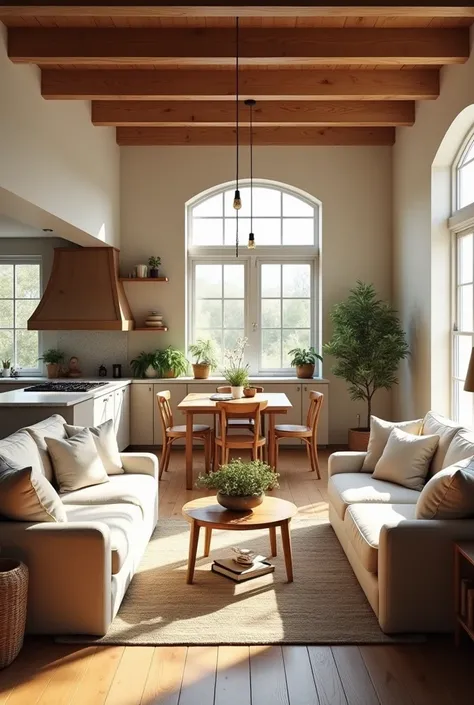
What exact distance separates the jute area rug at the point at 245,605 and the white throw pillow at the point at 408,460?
61cm

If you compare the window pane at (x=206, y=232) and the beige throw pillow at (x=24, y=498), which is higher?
the window pane at (x=206, y=232)

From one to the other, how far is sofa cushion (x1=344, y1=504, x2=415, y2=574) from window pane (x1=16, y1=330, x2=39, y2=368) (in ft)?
17.9

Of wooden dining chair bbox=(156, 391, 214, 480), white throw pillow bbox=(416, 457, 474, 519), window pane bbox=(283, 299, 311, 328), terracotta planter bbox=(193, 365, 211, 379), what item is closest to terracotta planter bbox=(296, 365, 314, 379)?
window pane bbox=(283, 299, 311, 328)

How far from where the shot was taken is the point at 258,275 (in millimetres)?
8391

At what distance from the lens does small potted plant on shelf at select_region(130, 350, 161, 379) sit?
7.96m

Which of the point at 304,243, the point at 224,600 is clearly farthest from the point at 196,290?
the point at 224,600

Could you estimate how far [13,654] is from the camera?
2.94m

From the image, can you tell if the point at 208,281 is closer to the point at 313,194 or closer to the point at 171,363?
the point at 171,363

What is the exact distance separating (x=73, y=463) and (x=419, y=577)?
84.1 inches

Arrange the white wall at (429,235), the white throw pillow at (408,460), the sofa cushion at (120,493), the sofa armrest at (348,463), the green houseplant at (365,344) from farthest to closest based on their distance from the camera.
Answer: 1. the green houseplant at (365,344)
2. the white wall at (429,235)
3. the sofa armrest at (348,463)
4. the white throw pillow at (408,460)
5. the sofa cushion at (120,493)

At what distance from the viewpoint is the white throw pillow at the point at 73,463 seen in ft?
13.4

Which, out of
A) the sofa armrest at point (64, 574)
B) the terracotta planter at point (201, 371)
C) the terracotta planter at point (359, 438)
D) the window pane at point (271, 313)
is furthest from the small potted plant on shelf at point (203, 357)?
the sofa armrest at point (64, 574)

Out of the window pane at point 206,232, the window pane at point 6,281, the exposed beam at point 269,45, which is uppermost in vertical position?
the exposed beam at point 269,45

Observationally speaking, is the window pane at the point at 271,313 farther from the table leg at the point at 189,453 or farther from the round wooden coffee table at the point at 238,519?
the round wooden coffee table at the point at 238,519
